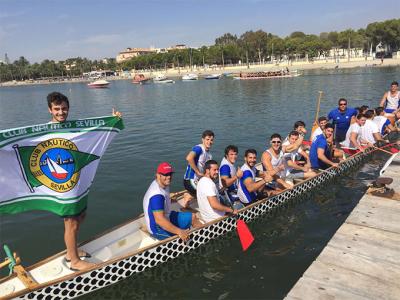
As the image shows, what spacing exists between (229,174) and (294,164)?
3411 millimetres

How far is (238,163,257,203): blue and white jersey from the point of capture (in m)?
9.87

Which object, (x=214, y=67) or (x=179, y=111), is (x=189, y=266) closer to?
(x=179, y=111)

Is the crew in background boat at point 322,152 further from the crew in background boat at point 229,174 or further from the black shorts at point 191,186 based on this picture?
the black shorts at point 191,186

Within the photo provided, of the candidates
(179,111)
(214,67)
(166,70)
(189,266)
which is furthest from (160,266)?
(166,70)

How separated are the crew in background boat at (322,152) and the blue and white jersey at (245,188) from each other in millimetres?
3884

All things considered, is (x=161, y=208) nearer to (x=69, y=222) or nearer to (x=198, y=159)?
(x=69, y=222)

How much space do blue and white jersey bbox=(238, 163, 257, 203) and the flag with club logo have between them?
4550 millimetres

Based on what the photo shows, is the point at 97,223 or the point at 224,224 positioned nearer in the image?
the point at 224,224

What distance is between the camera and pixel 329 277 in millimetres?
6516

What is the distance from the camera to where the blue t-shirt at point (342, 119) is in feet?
54.0

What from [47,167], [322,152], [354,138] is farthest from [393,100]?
[47,167]

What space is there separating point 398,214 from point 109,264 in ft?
24.6

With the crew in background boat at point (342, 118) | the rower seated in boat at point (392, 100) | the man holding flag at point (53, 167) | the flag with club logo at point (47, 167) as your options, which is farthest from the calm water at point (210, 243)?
the rower seated in boat at point (392, 100)

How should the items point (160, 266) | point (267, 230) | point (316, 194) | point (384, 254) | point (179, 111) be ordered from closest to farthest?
point (384, 254)
point (160, 266)
point (267, 230)
point (316, 194)
point (179, 111)
